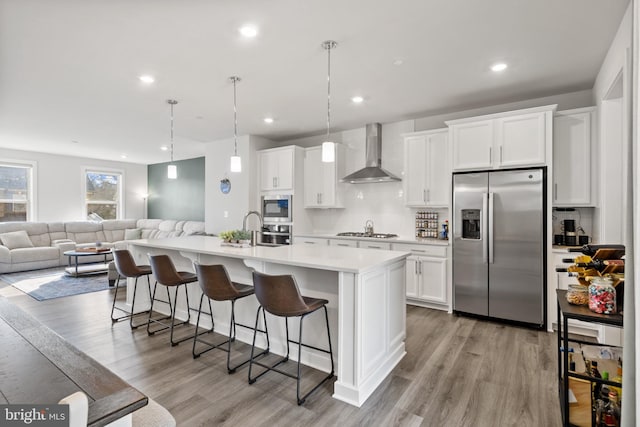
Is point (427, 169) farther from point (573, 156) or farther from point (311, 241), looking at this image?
point (311, 241)

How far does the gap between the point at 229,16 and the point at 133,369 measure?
281 centimetres

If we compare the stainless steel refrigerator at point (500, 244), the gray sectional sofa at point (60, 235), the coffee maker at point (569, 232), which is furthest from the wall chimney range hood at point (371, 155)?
the gray sectional sofa at point (60, 235)

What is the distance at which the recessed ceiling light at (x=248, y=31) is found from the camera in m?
2.48

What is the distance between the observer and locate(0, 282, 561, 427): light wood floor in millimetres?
2062

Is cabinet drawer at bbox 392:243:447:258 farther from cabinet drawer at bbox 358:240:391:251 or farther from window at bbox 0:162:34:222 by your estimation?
window at bbox 0:162:34:222

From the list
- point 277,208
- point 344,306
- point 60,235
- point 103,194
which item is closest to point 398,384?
point 344,306

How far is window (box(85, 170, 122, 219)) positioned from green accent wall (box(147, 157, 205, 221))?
0.82 meters

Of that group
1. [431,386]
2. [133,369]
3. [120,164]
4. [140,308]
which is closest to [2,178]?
[120,164]

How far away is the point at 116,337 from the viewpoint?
331 centimetres

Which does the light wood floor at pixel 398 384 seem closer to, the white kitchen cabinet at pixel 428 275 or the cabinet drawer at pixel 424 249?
the white kitchen cabinet at pixel 428 275

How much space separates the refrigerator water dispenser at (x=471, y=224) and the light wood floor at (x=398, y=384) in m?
1.06

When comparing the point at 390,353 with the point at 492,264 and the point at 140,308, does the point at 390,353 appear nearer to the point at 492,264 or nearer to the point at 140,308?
the point at 492,264

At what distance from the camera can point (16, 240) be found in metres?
6.74

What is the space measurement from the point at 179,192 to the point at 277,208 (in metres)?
4.39
